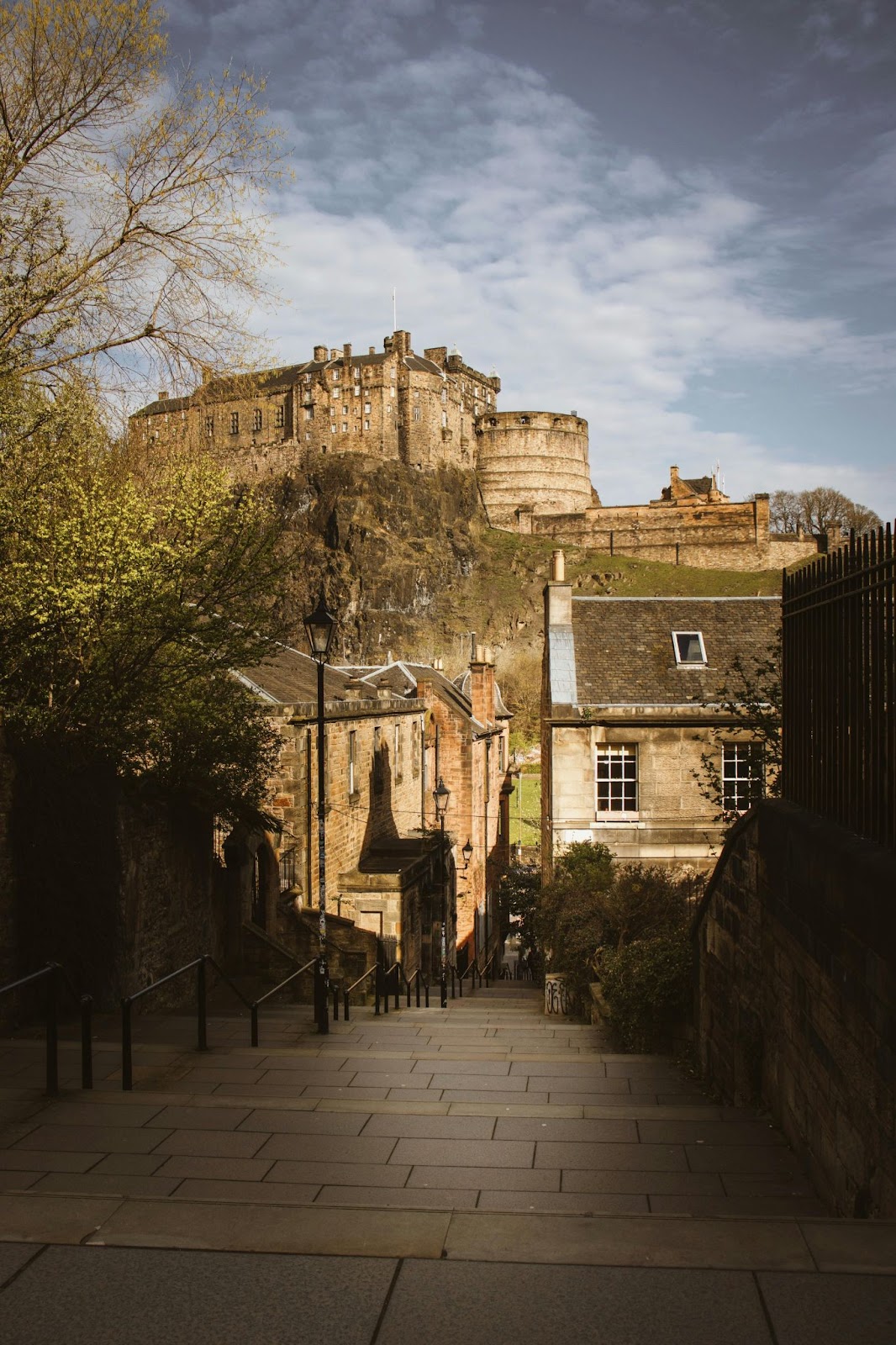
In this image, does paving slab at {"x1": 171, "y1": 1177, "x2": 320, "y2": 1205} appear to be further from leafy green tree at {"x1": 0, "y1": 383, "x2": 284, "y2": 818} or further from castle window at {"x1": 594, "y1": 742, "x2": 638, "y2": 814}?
castle window at {"x1": 594, "y1": 742, "x2": 638, "y2": 814}

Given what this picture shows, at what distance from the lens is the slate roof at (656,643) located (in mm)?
21609

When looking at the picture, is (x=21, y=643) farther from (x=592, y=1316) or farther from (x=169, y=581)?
(x=592, y=1316)

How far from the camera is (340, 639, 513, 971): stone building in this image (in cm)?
2928

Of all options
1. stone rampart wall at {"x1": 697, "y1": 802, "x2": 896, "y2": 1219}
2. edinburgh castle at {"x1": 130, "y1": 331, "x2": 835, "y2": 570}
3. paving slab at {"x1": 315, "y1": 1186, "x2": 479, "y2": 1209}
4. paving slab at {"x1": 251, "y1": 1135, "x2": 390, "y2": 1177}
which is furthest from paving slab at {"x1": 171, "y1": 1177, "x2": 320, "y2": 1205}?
edinburgh castle at {"x1": 130, "y1": 331, "x2": 835, "y2": 570}

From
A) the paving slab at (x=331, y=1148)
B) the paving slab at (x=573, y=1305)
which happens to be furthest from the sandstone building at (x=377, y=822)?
the paving slab at (x=573, y=1305)

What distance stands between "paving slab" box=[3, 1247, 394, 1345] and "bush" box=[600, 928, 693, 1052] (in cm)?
640

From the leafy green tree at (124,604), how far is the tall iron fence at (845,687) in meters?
6.53

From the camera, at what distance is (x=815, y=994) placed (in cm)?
510

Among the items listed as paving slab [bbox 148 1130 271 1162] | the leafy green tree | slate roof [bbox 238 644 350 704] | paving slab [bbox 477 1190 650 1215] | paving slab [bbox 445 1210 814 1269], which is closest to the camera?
paving slab [bbox 445 1210 814 1269]

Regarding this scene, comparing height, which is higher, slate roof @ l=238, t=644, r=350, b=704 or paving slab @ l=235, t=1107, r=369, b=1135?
slate roof @ l=238, t=644, r=350, b=704

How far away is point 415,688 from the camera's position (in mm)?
30734

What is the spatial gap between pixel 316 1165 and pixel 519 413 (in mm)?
106279

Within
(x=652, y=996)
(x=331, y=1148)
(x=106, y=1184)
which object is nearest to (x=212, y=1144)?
(x=331, y=1148)

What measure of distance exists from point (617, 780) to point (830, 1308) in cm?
1807
